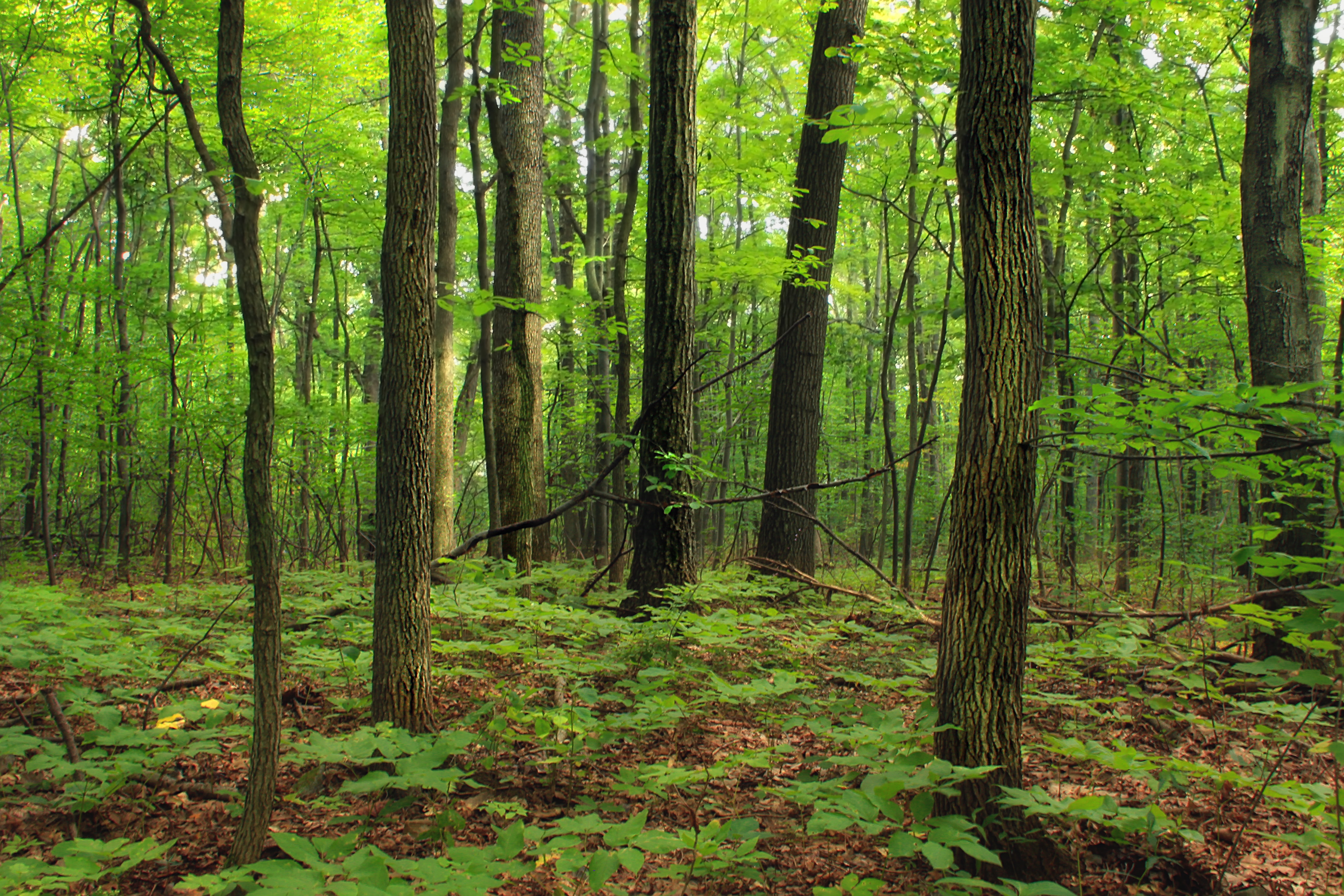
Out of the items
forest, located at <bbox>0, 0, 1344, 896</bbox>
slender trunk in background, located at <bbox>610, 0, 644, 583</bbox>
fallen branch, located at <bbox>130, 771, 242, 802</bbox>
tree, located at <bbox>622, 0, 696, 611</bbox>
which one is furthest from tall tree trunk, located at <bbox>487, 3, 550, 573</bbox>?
fallen branch, located at <bbox>130, 771, 242, 802</bbox>

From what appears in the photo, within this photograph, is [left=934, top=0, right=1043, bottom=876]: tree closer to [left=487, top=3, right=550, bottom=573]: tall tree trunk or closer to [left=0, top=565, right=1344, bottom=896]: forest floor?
[left=0, top=565, right=1344, bottom=896]: forest floor

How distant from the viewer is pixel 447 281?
784cm

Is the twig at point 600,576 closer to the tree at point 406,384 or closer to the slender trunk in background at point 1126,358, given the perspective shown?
the tree at point 406,384

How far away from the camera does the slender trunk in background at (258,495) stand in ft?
8.38

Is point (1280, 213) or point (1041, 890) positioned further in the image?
point (1280, 213)

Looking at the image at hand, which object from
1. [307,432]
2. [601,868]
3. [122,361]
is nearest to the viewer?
[601,868]

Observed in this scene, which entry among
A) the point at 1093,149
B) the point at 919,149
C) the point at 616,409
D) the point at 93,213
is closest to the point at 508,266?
the point at 616,409

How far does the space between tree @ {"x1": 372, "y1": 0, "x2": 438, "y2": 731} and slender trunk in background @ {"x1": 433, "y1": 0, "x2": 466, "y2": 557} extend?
10.9 ft

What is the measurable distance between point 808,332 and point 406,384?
213 inches

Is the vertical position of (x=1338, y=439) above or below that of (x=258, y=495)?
above

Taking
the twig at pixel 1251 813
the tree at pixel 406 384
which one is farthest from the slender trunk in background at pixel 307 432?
the twig at pixel 1251 813

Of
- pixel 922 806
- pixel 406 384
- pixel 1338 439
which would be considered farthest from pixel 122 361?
pixel 1338 439

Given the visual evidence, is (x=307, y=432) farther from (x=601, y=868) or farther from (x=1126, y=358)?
(x=1126, y=358)

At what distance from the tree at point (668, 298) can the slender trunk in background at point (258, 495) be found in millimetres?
2954
